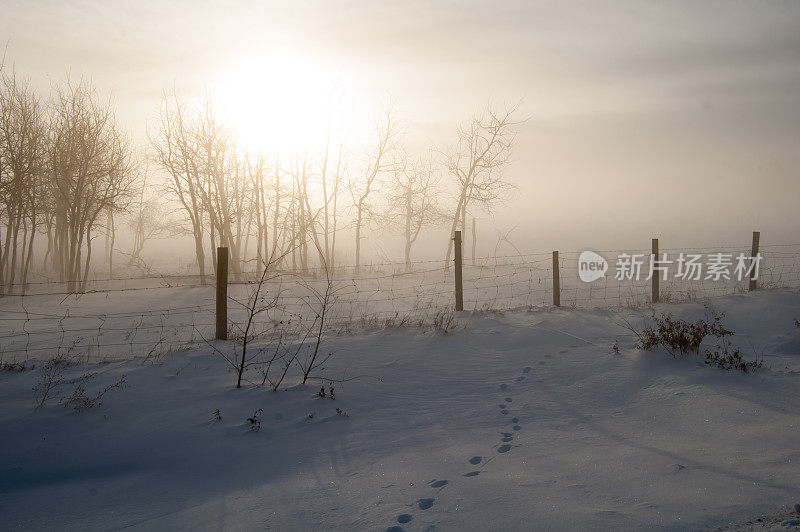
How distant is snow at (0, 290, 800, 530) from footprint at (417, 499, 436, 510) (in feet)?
0.05

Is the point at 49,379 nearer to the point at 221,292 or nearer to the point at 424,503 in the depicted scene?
the point at 221,292

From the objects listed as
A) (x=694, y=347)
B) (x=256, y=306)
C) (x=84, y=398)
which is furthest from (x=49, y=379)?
(x=694, y=347)

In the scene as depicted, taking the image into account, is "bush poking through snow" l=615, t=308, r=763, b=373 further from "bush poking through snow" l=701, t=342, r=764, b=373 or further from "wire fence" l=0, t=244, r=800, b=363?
"wire fence" l=0, t=244, r=800, b=363

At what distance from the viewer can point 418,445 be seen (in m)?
4.86

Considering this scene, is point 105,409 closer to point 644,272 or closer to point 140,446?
point 140,446

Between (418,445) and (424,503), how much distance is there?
1145mm

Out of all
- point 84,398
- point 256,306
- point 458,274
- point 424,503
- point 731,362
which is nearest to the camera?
point 424,503

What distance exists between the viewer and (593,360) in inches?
290

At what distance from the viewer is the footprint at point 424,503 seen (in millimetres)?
3658

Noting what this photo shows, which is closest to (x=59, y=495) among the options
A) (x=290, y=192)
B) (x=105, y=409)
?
(x=105, y=409)

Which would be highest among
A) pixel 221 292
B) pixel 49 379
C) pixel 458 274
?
pixel 458 274

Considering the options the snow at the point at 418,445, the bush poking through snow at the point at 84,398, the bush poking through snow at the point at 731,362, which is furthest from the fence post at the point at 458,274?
the bush poking through snow at the point at 84,398

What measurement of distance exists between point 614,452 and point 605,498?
0.94 metres

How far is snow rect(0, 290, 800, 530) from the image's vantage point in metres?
3.64
